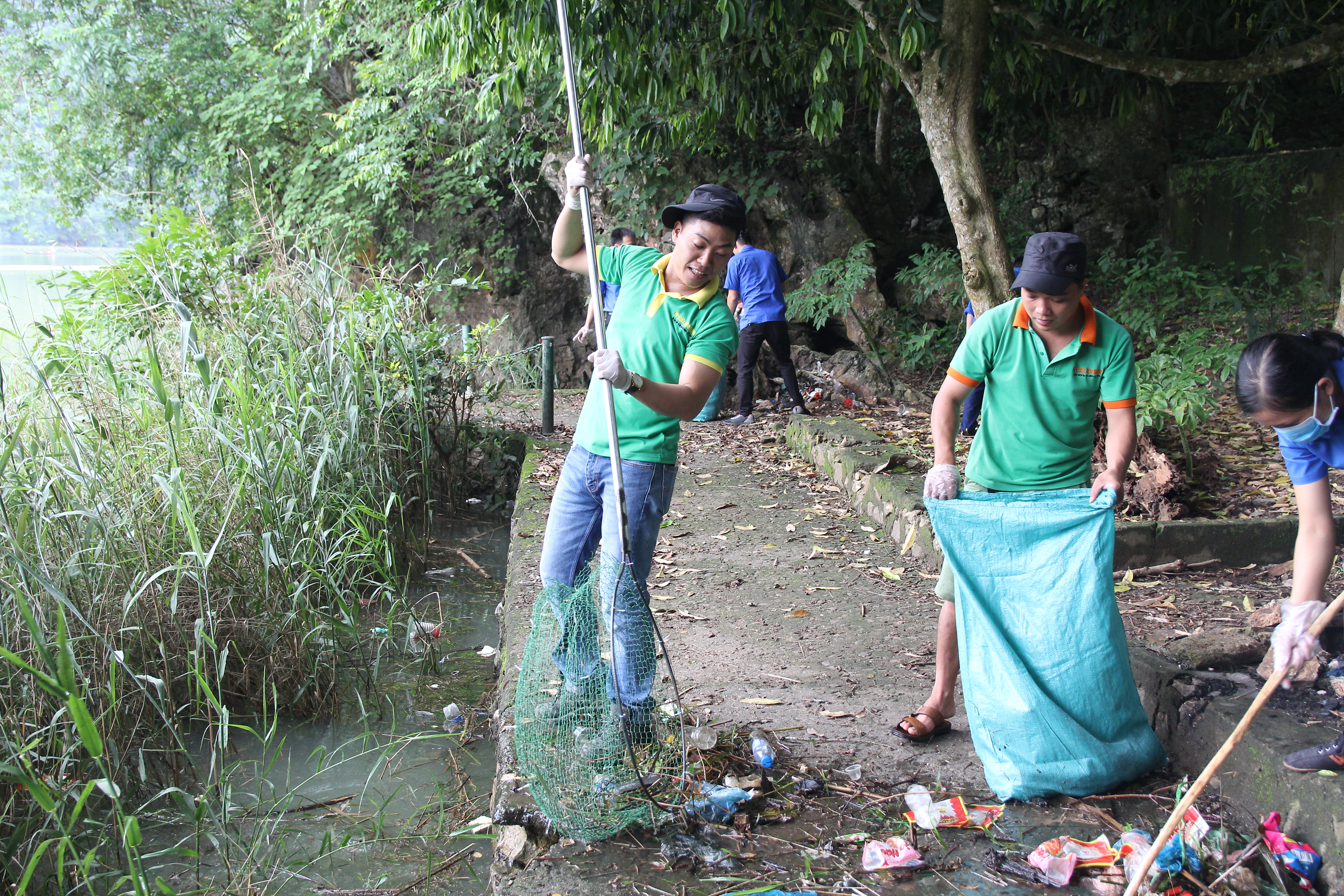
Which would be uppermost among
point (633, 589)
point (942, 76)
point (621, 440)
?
point (942, 76)

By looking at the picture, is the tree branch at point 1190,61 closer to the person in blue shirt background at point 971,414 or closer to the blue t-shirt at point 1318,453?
the person in blue shirt background at point 971,414

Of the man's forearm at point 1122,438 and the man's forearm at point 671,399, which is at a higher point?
the man's forearm at point 671,399

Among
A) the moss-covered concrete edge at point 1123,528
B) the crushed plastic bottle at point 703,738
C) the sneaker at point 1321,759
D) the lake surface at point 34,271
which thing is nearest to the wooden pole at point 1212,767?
the sneaker at point 1321,759

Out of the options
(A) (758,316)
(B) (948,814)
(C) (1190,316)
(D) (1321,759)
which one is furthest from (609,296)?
(C) (1190,316)

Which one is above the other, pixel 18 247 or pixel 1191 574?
pixel 18 247

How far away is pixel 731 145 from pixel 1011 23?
180 inches

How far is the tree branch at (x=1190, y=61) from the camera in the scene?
5.81 metres

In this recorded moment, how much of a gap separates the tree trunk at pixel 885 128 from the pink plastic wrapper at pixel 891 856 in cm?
917

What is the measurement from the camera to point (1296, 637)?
2.43 metres

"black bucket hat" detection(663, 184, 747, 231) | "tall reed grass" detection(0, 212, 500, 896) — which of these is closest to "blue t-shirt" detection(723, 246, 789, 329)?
"tall reed grass" detection(0, 212, 500, 896)

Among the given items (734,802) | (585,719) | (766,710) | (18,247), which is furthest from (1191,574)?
(18,247)

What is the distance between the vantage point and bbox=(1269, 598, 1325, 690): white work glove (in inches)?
93.5

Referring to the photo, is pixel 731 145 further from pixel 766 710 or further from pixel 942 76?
pixel 766 710

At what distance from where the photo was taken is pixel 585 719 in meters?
2.78
